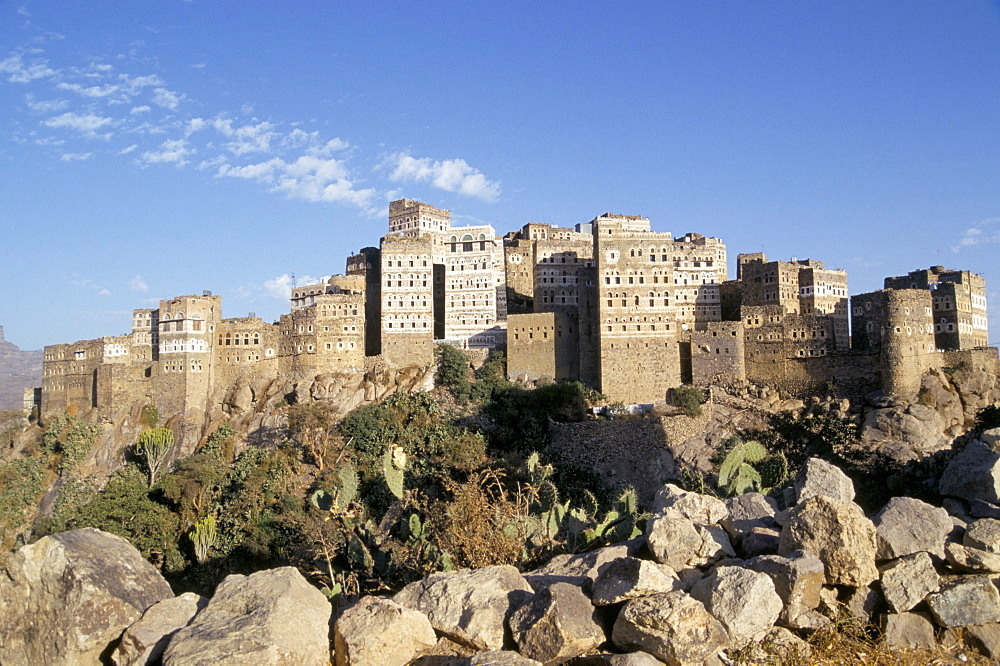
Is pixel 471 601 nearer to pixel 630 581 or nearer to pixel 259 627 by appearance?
pixel 630 581

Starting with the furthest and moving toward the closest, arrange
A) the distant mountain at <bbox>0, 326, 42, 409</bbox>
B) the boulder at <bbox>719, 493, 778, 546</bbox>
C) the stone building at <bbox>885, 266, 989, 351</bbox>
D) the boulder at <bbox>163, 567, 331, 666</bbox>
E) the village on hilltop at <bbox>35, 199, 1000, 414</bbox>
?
the distant mountain at <bbox>0, 326, 42, 409</bbox>, the stone building at <bbox>885, 266, 989, 351</bbox>, the village on hilltop at <bbox>35, 199, 1000, 414</bbox>, the boulder at <bbox>719, 493, 778, 546</bbox>, the boulder at <bbox>163, 567, 331, 666</bbox>

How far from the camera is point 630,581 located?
28.1 ft

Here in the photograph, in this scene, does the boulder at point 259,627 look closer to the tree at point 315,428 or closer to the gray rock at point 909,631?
the gray rock at point 909,631

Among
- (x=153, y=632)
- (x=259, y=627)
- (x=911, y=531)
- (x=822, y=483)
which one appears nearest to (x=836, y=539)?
(x=911, y=531)

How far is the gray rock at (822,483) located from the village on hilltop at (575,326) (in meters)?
32.3

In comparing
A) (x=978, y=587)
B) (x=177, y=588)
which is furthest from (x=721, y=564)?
(x=177, y=588)

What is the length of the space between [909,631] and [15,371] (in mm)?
191967

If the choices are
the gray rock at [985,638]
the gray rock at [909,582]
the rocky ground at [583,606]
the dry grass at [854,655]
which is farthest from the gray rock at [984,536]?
the dry grass at [854,655]

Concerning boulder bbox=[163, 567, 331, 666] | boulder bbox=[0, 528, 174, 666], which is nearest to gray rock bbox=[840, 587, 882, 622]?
boulder bbox=[163, 567, 331, 666]

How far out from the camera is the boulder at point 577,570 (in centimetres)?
937

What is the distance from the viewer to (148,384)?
4947 centimetres

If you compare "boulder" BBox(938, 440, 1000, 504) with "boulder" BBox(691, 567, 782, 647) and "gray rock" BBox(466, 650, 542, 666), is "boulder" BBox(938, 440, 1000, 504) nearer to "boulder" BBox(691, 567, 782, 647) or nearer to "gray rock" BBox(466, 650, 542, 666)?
"boulder" BBox(691, 567, 782, 647)

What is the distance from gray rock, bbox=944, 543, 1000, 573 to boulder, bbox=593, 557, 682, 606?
3236 mm

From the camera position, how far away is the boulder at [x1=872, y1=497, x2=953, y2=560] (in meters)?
9.38
